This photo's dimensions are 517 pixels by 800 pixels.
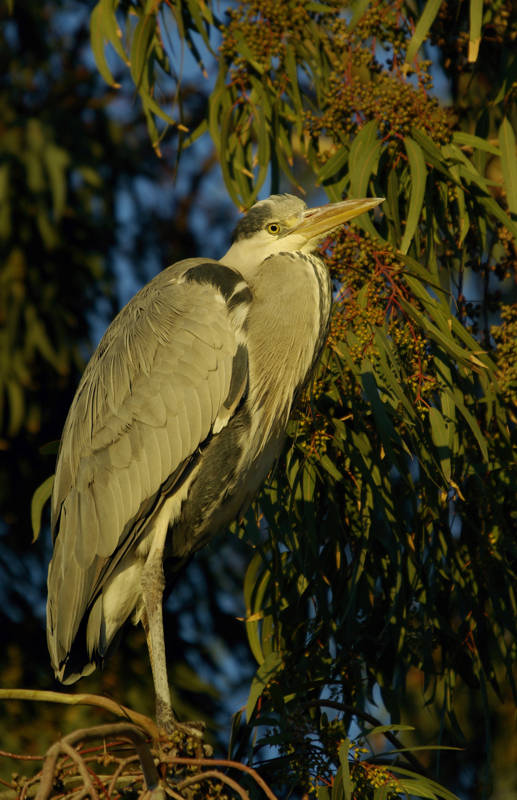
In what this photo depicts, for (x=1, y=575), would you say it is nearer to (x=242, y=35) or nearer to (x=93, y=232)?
(x=93, y=232)

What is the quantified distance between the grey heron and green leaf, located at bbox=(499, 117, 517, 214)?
0.32m

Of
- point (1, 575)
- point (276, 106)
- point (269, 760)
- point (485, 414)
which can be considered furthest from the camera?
point (1, 575)

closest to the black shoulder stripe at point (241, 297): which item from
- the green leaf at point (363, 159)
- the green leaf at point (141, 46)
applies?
the green leaf at point (363, 159)

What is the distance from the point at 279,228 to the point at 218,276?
0.19 m

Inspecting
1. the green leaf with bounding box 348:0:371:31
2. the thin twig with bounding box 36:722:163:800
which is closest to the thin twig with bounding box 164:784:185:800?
the thin twig with bounding box 36:722:163:800

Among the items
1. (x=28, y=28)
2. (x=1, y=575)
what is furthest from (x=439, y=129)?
(x=28, y=28)

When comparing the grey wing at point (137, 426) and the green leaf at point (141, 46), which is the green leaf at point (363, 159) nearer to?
the grey wing at point (137, 426)

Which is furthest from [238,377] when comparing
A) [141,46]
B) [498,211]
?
[141,46]

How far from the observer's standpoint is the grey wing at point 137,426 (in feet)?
6.93

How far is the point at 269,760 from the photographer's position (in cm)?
197

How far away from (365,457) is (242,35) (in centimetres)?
104

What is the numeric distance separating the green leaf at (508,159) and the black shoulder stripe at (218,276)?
2.00ft

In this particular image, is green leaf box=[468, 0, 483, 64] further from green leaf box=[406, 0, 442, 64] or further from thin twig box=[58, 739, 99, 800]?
thin twig box=[58, 739, 99, 800]

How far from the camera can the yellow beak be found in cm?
212
